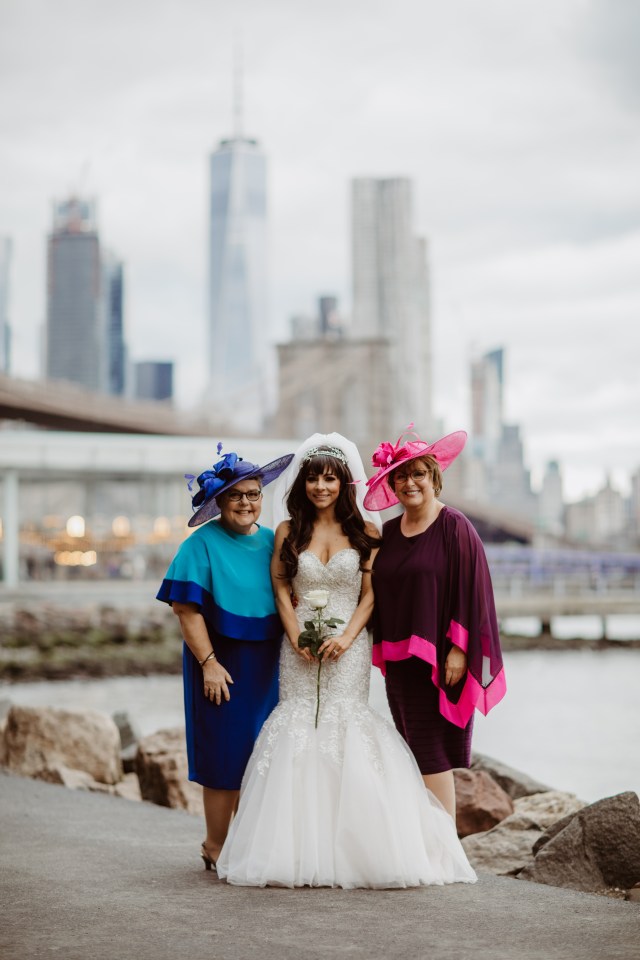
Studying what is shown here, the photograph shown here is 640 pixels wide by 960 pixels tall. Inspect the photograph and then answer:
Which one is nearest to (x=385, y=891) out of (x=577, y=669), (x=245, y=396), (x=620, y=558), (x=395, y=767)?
(x=395, y=767)

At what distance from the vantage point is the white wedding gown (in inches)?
140

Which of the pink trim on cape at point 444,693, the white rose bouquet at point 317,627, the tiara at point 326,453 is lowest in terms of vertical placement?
the pink trim on cape at point 444,693

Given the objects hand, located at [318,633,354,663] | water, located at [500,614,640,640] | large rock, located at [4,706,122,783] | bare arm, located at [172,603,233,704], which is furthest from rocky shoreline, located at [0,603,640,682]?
hand, located at [318,633,354,663]

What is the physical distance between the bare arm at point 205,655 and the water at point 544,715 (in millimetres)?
7122

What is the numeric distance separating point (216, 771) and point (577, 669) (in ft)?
95.6

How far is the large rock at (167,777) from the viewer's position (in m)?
5.96

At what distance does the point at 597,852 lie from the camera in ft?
13.0

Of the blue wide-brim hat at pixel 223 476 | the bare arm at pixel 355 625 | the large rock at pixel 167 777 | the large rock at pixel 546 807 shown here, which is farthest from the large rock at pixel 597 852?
the large rock at pixel 167 777

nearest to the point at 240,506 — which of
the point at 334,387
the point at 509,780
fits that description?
the point at 509,780

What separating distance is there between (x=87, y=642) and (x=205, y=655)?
82.4 feet

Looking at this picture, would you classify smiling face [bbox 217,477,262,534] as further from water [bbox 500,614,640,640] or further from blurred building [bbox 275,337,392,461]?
blurred building [bbox 275,337,392,461]

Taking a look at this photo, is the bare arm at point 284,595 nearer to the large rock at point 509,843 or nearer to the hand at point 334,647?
the hand at point 334,647

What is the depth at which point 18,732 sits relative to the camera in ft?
23.0

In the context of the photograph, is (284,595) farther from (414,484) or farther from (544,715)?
(544,715)
